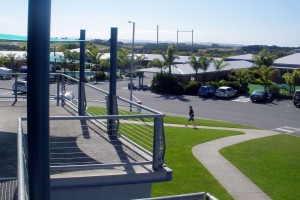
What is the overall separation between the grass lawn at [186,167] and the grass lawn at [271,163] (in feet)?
5.08

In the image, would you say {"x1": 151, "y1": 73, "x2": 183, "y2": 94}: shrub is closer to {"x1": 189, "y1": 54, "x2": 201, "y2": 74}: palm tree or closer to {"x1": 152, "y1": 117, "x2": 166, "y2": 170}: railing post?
{"x1": 189, "y1": 54, "x2": 201, "y2": 74}: palm tree

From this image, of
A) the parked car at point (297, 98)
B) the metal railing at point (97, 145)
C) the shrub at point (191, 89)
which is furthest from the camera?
the shrub at point (191, 89)

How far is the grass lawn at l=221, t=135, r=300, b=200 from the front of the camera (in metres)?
14.8

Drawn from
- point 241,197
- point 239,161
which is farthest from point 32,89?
point 239,161

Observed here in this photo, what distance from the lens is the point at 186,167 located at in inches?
671

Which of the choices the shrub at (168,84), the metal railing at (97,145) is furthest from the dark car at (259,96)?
the metal railing at (97,145)

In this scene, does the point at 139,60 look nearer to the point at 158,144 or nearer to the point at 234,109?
the point at 234,109

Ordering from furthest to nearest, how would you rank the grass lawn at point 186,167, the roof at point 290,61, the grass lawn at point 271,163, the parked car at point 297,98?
the roof at point 290,61 → the parked car at point 297,98 → the grass lawn at point 271,163 → the grass lawn at point 186,167

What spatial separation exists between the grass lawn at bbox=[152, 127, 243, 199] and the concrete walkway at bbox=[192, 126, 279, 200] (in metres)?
0.27

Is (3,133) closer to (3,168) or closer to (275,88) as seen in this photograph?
(3,168)

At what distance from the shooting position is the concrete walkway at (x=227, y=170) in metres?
14.1

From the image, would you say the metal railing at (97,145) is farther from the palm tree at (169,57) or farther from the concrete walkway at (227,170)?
the palm tree at (169,57)

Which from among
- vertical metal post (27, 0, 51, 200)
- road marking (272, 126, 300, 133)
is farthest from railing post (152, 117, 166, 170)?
road marking (272, 126, 300, 133)

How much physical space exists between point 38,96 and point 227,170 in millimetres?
14896
